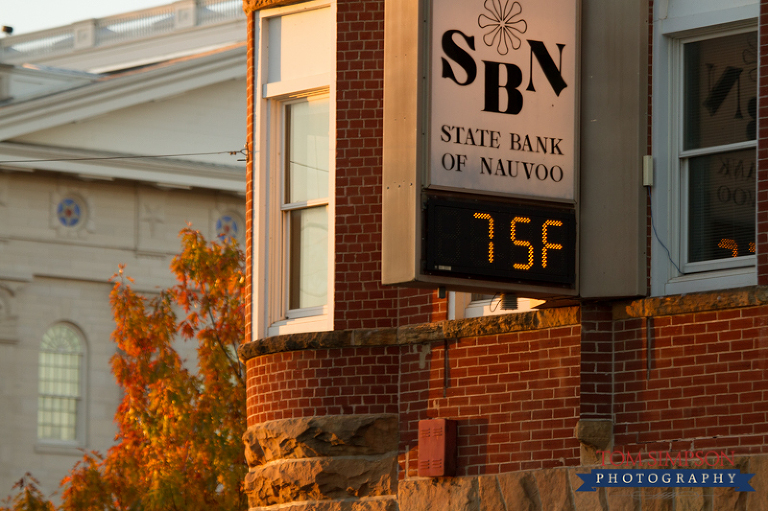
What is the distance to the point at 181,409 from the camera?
21516 millimetres

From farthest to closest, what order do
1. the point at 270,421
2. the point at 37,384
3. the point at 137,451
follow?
the point at 37,384 < the point at 137,451 < the point at 270,421

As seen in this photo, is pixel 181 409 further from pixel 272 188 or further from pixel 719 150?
pixel 719 150

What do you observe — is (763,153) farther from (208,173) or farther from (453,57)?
(208,173)

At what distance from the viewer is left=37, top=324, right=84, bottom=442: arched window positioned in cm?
3794

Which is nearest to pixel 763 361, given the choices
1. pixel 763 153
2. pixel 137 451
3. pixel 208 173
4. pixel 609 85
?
pixel 763 153

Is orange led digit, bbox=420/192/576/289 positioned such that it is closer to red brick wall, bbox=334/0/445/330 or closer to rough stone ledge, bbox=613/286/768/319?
rough stone ledge, bbox=613/286/768/319

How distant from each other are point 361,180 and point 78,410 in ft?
86.5

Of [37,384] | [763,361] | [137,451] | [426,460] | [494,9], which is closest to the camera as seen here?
[763,361]

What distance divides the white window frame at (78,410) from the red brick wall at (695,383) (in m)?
28.2

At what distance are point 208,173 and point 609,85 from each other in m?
28.1

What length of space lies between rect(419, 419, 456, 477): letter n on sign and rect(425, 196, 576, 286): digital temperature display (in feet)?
5.58

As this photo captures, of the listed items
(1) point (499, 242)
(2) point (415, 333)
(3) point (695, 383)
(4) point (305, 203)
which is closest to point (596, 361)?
(3) point (695, 383)

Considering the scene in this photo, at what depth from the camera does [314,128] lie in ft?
44.8

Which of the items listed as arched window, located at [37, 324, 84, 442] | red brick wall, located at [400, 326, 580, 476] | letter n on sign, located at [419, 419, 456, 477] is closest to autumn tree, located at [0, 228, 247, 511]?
red brick wall, located at [400, 326, 580, 476]
